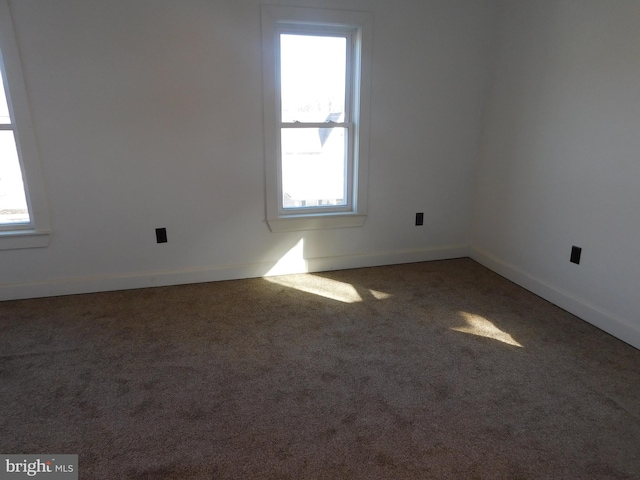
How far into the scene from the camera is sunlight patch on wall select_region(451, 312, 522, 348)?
8.02 feet

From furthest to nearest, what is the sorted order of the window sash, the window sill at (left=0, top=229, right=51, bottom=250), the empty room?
the window sash < the window sill at (left=0, top=229, right=51, bottom=250) < the empty room

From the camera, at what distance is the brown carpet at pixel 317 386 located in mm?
1593

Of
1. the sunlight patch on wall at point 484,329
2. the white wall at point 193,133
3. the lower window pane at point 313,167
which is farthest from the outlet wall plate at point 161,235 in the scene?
the sunlight patch on wall at point 484,329

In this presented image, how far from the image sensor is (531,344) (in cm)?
239

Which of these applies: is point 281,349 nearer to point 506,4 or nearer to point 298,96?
point 298,96

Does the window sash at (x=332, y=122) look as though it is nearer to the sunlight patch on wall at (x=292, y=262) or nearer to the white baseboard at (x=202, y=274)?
the sunlight patch on wall at (x=292, y=262)

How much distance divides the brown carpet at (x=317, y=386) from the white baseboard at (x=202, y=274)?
97mm

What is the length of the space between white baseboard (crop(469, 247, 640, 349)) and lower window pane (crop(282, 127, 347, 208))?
1369 mm

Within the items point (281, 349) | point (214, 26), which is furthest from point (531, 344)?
point (214, 26)

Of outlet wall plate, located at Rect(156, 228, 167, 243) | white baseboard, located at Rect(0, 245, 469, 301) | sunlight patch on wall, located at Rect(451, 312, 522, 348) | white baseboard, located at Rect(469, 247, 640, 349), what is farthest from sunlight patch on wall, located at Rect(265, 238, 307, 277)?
white baseboard, located at Rect(469, 247, 640, 349)

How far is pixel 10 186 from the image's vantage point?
288cm

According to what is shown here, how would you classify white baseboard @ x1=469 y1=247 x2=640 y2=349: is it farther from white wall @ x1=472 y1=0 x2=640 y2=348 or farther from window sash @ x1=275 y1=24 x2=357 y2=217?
window sash @ x1=275 y1=24 x2=357 y2=217

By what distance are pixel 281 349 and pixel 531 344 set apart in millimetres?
1415

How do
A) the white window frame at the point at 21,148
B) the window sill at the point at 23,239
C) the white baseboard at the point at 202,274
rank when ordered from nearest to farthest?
the white window frame at the point at 21,148 < the window sill at the point at 23,239 < the white baseboard at the point at 202,274
